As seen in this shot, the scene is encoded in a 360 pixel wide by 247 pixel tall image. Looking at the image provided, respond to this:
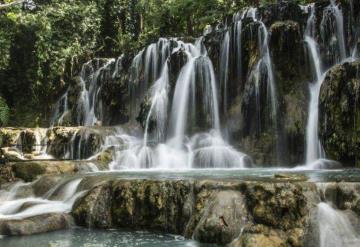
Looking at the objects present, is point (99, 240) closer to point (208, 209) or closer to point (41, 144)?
point (208, 209)

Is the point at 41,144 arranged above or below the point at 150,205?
above

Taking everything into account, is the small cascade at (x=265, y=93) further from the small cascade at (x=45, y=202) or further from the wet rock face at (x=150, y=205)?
the small cascade at (x=45, y=202)

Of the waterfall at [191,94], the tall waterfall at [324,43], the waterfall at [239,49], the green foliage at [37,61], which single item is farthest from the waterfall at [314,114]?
the green foliage at [37,61]

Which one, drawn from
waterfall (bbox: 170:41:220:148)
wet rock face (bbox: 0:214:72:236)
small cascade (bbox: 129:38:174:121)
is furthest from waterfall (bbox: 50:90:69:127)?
wet rock face (bbox: 0:214:72:236)

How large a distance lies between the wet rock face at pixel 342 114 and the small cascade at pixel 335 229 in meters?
6.78

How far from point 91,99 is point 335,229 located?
19.9 metres

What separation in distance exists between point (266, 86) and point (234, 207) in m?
10.3

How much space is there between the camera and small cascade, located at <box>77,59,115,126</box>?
1000 inches

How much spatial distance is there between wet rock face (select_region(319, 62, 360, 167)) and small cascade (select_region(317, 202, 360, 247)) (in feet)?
22.3

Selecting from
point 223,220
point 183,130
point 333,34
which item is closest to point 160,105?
point 183,130

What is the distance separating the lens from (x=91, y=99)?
25.9m

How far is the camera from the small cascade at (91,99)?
83.4 ft

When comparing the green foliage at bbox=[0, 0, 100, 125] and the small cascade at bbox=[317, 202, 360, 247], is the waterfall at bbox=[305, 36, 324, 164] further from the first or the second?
the green foliage at bbox=[0, 0, 100, 125]

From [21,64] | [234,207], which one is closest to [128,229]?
[234,207]
